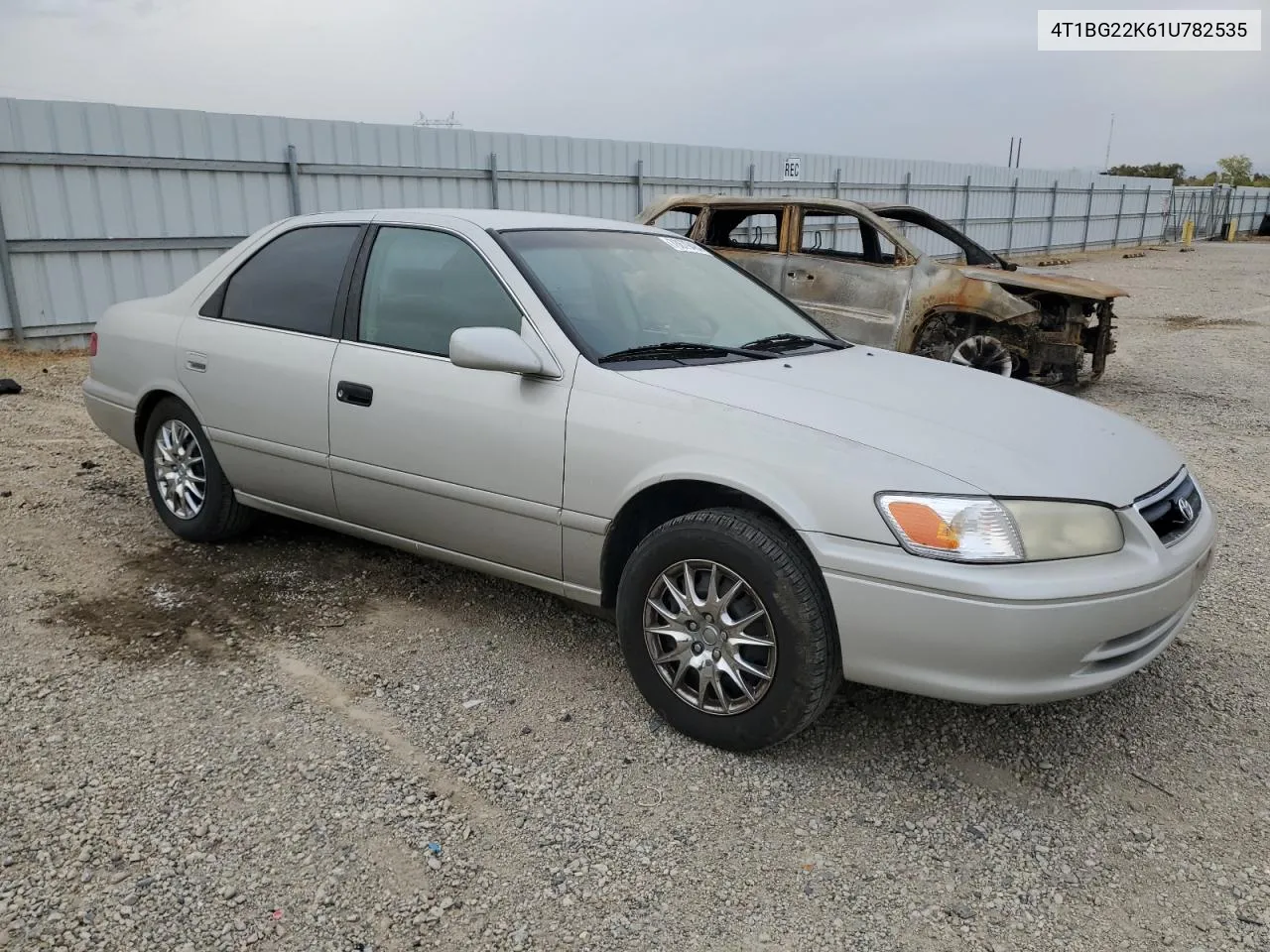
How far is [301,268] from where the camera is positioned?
163 inches

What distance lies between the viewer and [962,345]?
326 inches

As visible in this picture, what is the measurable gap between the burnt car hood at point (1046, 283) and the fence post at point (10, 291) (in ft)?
29.6

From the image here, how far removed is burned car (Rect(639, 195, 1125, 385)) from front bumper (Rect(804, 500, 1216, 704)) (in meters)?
5.66

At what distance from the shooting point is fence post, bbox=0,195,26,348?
957cm

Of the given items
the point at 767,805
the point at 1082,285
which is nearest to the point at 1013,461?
the point at 767,805

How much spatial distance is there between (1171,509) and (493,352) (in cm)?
215

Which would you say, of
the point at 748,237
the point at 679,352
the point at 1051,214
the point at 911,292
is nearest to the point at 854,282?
the point at 911,292

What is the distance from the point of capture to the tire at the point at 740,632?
8.89 feet

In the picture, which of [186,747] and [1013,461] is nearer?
[1013,461]

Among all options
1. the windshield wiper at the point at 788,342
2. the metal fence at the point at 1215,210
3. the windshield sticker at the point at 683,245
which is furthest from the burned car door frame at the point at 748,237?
the metal fence at the point at 1215,210

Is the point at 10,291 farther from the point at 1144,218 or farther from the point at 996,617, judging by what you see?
the point at 1144,218

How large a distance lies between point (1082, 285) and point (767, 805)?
7.17 metres

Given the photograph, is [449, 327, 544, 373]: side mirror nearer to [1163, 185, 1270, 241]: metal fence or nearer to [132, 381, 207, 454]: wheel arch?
[132, 381, 207, 454]: wheel arch

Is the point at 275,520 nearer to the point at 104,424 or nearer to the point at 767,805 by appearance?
the point at 104,424
